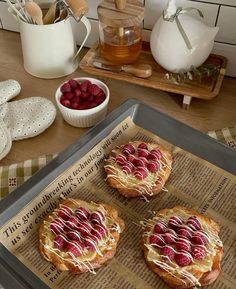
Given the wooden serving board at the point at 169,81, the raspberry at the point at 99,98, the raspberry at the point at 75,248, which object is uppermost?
the wooden serving board at the point at 169,81

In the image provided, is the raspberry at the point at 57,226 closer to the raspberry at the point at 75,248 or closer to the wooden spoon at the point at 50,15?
the raspberry at the point at 75,248

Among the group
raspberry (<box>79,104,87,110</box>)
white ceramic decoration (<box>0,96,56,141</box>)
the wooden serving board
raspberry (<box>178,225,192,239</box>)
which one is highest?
the wooden serving board

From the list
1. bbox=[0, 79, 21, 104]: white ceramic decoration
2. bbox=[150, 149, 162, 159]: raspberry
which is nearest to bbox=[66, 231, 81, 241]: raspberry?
bbox=[150, 149, 162, 159]: raspberry

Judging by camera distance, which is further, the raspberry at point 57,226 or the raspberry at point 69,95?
the raspberry at point 69,95

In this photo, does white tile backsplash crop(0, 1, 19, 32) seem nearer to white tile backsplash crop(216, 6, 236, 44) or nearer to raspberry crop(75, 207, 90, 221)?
white tile backsplash crop(216, 6, 236, 44)

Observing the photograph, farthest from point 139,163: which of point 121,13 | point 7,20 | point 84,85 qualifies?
point 7,20

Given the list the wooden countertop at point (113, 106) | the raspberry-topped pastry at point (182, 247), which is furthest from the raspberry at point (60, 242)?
the wooden countertop at point (113, 106)

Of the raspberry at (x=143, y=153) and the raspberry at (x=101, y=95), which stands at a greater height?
the raspberry at (x=101, y=95)
